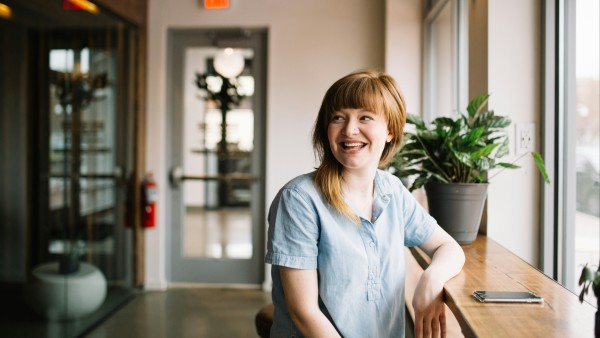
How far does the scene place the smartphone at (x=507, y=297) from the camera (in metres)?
1.26

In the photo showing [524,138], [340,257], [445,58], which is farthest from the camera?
[445,58]

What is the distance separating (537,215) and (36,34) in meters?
2.61

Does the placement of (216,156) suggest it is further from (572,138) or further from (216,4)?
(572,138)

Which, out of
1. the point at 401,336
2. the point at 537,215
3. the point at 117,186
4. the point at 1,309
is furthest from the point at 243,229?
the point at 401,336

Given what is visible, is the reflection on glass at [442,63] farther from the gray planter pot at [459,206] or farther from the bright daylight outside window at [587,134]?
the gray planter pot at [459,206]

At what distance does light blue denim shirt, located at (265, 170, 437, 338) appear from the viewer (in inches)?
52.1

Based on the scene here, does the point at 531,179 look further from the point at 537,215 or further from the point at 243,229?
the point at 243,229

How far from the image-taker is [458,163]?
1.93 meters

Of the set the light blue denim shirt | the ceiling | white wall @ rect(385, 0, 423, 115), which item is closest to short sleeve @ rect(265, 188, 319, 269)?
the light blue denim shirt

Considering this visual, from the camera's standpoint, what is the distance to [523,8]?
218 centimetres

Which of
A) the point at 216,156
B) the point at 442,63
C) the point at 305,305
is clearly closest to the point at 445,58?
the point at 442,63

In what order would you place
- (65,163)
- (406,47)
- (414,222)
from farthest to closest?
(406,47), (65,163), (414,222)

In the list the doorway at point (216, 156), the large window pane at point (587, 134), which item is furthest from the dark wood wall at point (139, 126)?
the large window pane at point (587, 134)

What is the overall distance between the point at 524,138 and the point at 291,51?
2.61 metres
